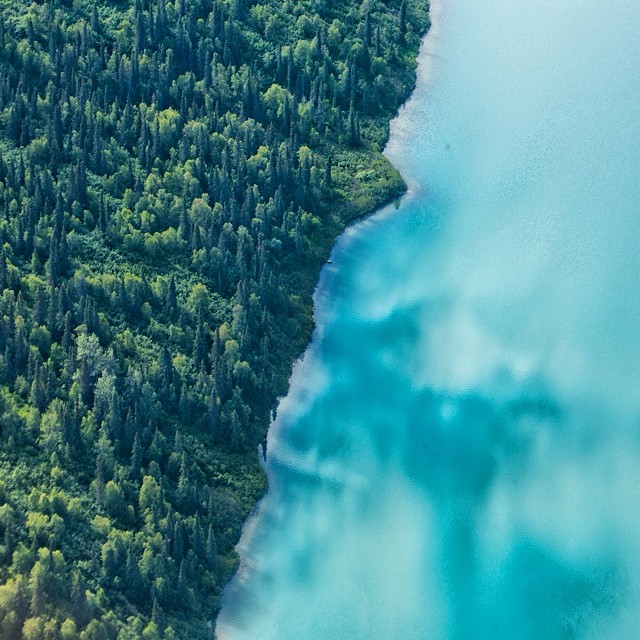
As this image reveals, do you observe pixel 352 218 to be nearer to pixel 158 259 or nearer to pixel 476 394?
pixel 158 259

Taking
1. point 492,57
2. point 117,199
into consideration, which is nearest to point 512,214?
point 492,57

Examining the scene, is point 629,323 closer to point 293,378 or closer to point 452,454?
point 452,454

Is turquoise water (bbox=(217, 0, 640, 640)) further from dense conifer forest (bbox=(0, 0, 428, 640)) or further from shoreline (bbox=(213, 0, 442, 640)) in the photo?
dense conifer forest (bbox=(0, 0, 428, 640))

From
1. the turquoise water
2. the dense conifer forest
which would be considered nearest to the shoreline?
the turquoise water

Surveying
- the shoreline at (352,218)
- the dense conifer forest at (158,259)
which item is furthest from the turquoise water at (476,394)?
the dense conifer forest at (158,259)

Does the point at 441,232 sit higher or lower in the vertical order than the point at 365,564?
higher

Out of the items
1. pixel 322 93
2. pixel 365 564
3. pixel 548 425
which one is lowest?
pixel 365 564

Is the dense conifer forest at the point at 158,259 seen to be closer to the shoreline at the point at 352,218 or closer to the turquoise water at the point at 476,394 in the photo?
the shoreline at the point at 352,218
